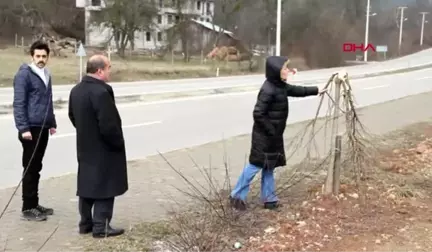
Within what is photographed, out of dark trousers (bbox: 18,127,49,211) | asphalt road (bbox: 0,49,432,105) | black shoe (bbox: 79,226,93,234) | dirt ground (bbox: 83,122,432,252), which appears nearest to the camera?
dirt ground (bbox: 83,122,432,252)

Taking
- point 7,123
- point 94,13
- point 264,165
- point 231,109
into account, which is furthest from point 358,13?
point 264,165

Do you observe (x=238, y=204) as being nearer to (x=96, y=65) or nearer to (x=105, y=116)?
(x=105, y=116)

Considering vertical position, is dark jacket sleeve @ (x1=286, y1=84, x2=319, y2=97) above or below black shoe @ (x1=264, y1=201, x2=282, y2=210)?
above

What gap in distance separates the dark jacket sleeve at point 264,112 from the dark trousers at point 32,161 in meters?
1.97

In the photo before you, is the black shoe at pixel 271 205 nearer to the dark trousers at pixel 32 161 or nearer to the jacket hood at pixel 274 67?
the jacket hood at pixel 274 67

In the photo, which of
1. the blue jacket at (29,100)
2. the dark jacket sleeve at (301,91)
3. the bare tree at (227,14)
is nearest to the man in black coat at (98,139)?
the blue jacket at (29,100)

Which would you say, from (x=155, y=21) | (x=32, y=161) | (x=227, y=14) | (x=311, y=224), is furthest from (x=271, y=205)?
(x=227, y=14)

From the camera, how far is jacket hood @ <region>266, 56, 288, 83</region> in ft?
17.4

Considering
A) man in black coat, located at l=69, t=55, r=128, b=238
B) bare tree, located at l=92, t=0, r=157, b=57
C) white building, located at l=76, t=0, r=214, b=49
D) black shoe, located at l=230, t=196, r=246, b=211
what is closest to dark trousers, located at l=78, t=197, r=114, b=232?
man in black coat, located at l=69, t=55, r=128, b=238

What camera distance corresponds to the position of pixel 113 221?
17.5 ft

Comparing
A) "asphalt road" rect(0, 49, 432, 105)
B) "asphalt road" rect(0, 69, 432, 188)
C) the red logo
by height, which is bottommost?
"asphalt road" rect(0, 69, 432, 188)

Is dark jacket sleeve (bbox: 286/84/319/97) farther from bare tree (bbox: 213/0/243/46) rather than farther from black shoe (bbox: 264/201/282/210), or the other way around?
bare tree (bbox: 213/0/243/46)

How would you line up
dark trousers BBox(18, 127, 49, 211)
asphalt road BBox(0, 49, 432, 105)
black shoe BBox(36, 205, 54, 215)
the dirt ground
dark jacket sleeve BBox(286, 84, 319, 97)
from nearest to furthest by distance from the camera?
the dirt ground → dark trousers BBox(18, 127, 49, 211) → black shoe BBox(36, 205, 54, 215) → dark jacket sleeve BBox(286, 84, 319, 97) → asphalt road BBox(0, 49, 432, 105)

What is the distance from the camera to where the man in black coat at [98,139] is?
14.9 ft
